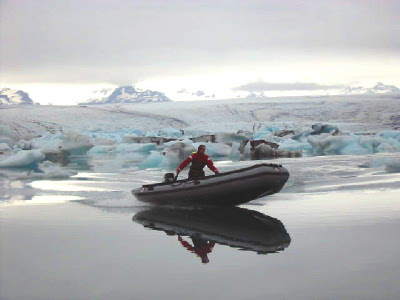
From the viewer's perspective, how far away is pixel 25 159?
15.6 metres

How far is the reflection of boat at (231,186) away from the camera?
7719 mm

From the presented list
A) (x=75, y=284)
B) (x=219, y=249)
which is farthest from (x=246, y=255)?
(x=75, y=284)

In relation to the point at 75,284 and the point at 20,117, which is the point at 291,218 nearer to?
the point at 75,284

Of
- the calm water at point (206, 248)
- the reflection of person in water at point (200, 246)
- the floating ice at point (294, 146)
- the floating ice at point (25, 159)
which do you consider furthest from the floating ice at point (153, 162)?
the reflection of person in water at point (200, 246)

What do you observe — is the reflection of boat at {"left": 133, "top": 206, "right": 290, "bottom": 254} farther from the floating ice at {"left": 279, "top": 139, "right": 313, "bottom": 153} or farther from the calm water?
the floating ice at {"left": 279, "top": 139, "right": 313, "bottom": 153}

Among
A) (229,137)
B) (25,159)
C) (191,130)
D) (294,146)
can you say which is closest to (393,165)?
(294,146)

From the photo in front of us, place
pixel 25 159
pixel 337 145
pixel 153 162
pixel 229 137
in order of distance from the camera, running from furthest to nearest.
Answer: pixel 229 137 < pixel 337 145 < pixel 153 162 < pixel 25 159

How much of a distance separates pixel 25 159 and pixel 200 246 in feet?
36.7

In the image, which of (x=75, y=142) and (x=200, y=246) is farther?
(x=75, y=142)

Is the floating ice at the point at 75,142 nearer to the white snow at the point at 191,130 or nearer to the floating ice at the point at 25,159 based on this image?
the white snow at the point at 191,130

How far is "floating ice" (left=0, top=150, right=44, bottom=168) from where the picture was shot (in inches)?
606

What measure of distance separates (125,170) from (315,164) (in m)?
4.86

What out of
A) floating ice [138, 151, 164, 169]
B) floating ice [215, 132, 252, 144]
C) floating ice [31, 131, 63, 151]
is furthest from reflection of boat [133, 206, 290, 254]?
floating ice [215, 132, 252, 144]

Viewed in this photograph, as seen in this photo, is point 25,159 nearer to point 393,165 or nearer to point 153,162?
point 153,162
